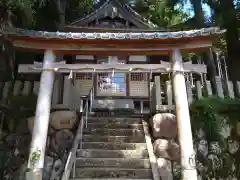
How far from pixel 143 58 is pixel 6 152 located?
28.8 feet

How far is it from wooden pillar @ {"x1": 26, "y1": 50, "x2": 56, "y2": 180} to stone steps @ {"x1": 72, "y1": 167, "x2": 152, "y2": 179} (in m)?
1.26

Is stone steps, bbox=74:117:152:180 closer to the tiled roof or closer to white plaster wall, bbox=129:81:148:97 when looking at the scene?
the tiled roof

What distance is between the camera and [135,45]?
21.7 feet

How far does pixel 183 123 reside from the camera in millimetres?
5957

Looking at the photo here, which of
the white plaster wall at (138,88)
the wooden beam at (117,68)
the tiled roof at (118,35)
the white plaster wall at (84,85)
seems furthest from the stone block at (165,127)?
the white plaster wall at (84,85)

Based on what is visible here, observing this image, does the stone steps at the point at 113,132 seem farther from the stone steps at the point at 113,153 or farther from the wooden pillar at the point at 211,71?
the wooden pillar at the point at 211,71

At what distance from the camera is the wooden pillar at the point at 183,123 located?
5.66 metres

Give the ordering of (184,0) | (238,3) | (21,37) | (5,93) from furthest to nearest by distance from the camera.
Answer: (184,0) → (238,3) → (5,93) → (21,37)

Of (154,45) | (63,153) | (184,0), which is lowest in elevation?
(63,153)

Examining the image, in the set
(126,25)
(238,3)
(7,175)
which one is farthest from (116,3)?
(7,175)

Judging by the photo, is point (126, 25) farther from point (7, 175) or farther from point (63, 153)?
point (7, 175)

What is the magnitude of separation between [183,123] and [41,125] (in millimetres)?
3413

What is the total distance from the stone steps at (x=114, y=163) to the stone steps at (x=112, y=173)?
0.19 meters

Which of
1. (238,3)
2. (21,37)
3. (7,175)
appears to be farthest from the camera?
(238,3)
